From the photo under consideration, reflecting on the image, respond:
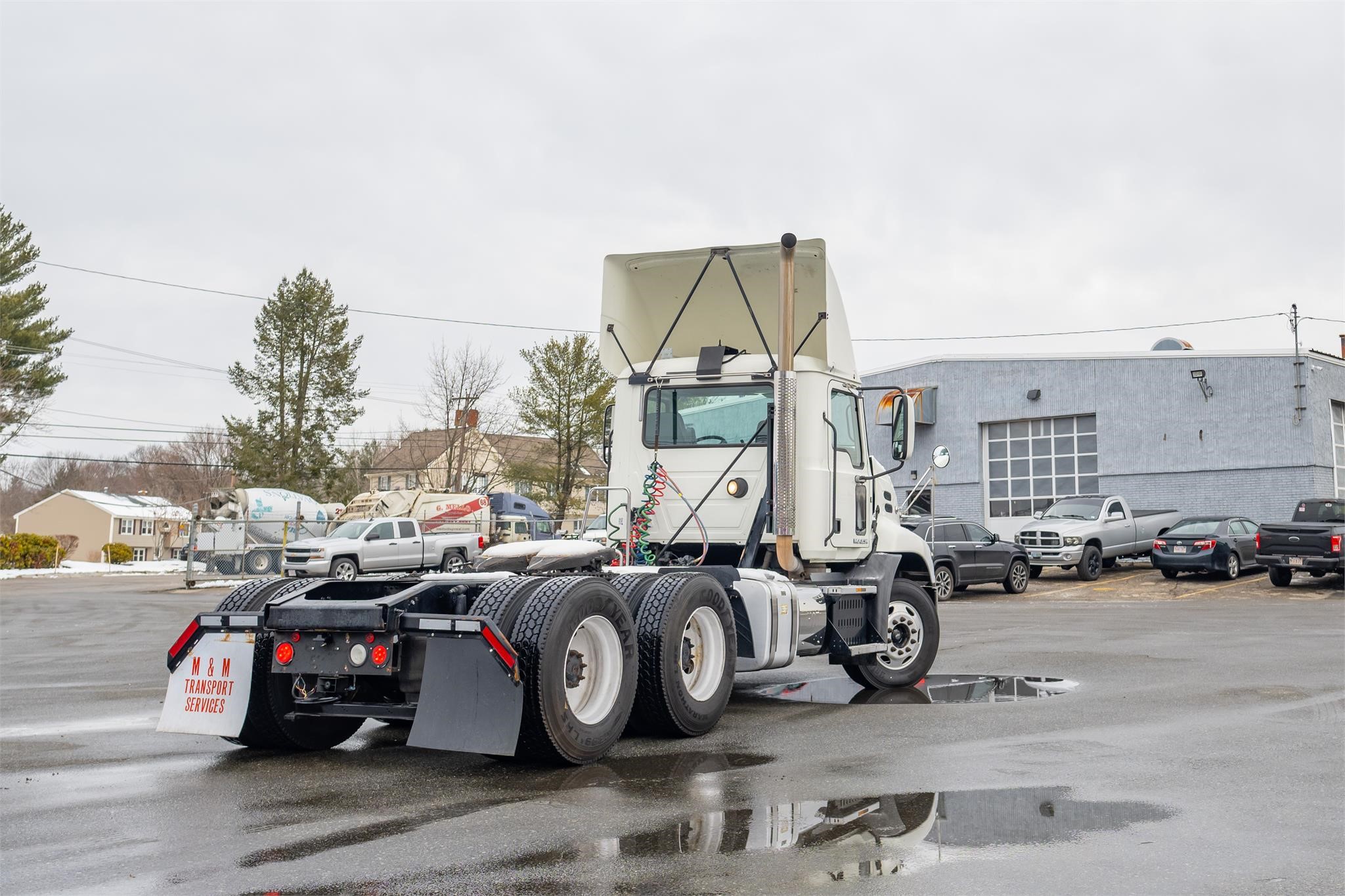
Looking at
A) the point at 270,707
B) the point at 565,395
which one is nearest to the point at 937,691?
the point at 270,707

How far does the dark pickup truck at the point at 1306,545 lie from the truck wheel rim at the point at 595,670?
21.6 meters

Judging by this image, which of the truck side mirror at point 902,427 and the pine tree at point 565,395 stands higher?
the pine tree at point 565,395

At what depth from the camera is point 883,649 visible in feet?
32.4

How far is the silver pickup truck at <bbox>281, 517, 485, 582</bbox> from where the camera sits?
31672mm

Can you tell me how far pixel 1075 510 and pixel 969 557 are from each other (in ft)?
17.9

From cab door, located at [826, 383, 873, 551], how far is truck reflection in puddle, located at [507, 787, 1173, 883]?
369cm

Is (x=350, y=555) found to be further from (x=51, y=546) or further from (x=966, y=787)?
(x=966, y=787)

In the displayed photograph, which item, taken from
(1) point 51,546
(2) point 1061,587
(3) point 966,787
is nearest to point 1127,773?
(3) point 966,787

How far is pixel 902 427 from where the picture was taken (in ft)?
33.6

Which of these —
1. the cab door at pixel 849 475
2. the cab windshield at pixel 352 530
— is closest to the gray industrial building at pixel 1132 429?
the cab windshield at pixel 352 530

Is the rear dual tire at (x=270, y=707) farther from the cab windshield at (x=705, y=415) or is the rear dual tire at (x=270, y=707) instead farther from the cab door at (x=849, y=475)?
the cab door at (x=849, y=475)

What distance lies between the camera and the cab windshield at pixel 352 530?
3297 cm

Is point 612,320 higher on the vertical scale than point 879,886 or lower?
higher

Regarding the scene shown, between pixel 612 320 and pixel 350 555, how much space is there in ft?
78.5
